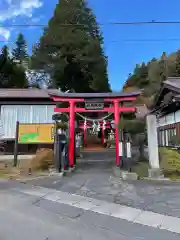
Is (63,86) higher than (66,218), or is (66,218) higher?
(63,86)

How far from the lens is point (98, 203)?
630cm

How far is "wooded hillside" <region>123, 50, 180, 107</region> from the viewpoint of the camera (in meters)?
41.1

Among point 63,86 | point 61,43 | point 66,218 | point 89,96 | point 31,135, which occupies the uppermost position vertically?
point 61,43

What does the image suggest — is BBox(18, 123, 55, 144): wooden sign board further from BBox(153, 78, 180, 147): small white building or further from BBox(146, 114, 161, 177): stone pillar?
BBox(153, 78, 180, 147): small white building

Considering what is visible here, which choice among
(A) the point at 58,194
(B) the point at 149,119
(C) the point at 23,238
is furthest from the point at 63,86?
(C) the point at 23,238

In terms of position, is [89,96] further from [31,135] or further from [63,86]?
[63,86]

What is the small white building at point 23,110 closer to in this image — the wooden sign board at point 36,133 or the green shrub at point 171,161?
the wooden sign board at point 36,133

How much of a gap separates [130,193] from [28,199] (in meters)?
2.92

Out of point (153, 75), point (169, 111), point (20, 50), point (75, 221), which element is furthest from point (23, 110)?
point (20, 50)

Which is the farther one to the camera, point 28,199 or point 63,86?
point 63,86

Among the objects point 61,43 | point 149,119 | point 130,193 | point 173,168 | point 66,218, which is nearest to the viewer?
point 66,218

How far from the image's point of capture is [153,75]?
161 feet

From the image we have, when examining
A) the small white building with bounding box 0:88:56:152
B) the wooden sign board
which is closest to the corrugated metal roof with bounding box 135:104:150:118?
the small white building with bounding box 0:88:56:152

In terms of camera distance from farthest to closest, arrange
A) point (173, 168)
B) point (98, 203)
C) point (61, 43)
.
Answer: point (61, 43) < point (173, 168) < point (98, 203)
